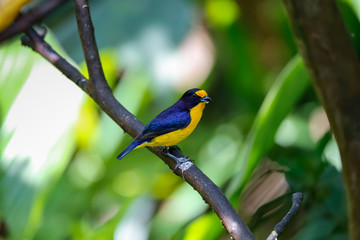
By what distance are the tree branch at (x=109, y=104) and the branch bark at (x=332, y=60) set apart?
305 mm

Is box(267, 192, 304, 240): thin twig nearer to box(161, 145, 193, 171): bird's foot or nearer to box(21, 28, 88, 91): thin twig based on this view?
box(161, 145, 193, 171): bird's foot

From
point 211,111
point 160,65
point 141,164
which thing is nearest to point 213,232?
point 160,65

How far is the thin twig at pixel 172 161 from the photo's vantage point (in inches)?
32.7

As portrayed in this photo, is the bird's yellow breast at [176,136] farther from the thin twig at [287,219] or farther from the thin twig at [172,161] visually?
the thin twig at [287,219]

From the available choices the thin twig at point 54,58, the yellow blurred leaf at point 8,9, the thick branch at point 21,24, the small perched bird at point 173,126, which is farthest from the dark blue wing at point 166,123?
the yellow blurred leaf at point 8,9

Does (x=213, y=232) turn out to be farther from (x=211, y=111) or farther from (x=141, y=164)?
(x=211, y=111)

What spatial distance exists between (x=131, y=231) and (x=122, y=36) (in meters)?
0.90

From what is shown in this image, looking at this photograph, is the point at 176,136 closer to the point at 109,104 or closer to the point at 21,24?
the point at 109,104

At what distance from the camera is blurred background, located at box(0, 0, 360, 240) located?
158cm

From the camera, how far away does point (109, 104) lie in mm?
1167

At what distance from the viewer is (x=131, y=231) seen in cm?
215

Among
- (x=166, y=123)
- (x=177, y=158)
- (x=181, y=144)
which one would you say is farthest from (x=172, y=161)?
(x=181, y=144)

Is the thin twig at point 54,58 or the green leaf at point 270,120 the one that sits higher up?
the thin twig at point 54,58

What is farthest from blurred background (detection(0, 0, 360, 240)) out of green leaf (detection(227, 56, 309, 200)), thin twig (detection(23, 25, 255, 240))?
thin twig (detection(23, 25, 255, 240))
